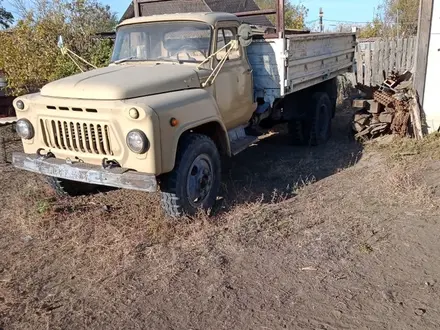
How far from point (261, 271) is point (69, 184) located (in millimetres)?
2807

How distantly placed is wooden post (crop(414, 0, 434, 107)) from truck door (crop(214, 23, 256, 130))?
3.38m

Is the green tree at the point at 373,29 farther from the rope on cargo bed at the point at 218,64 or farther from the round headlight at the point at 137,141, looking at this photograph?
the round headlight at the point at 137,141

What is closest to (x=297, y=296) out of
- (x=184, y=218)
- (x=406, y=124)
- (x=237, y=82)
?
(x=184, y=218)

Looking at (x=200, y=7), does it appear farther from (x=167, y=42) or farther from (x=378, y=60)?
(x=167, y=42)

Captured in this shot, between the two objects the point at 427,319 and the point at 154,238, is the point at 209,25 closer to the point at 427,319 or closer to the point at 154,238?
the point at 154,238

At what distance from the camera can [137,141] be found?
3.87 m

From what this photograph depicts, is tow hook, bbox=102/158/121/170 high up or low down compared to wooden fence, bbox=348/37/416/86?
down

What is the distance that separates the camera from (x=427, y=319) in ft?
9.73

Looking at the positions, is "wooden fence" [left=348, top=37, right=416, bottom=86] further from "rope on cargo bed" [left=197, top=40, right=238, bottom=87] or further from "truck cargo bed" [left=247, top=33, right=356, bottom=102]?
"rope on cargo bed" [left=197, top=40, right=238, bottom=87]

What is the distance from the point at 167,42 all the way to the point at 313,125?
137 inches

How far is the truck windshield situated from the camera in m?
5.17

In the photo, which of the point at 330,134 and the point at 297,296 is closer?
the point at 297,296

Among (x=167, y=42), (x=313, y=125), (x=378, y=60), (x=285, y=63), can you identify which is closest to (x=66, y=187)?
(x=167, y=42)

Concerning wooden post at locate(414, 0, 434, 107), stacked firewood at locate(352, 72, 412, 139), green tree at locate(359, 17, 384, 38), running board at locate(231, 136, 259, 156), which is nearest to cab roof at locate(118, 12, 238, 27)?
running board at locate(231, 136, 259, 156)
